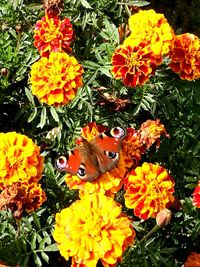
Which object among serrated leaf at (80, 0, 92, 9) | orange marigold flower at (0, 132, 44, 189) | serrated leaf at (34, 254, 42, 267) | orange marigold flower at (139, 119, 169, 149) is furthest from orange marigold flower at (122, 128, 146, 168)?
serrated leaf at (80, 0, 92, 9)

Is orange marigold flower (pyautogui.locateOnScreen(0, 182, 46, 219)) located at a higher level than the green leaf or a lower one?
higher

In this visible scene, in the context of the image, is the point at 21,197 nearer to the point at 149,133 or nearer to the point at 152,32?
the point at 149,133

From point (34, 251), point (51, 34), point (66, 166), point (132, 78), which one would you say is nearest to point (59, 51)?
point (51, 34)

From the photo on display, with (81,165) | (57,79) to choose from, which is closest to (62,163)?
(81,165)

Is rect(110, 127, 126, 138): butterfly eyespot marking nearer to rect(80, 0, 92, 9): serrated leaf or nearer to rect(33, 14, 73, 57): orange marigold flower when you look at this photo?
rect(33, 14, 73, 57): orange marigold flower

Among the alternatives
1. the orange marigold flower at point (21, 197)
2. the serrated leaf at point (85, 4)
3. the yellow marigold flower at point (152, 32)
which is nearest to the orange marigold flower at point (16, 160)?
the orange marigold flower at point (21, 197)
